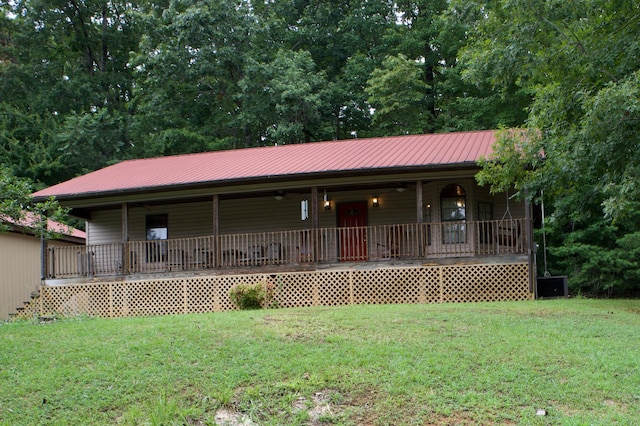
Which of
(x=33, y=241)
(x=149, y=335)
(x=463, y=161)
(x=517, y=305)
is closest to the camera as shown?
(x=149, y=335)

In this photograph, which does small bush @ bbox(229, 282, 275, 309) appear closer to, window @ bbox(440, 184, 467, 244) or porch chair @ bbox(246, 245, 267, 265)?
porch chair @ bbox(246, 245, 267, 265)

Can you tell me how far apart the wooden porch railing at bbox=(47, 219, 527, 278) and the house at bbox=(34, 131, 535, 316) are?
0.06 metres

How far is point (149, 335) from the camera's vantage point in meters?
10.7

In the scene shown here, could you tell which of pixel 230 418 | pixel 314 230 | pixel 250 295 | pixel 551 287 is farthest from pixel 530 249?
pixel 230 418

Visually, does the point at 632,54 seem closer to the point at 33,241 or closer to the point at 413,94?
the point at 413,94

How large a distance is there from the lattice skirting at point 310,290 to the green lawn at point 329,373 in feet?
13.8

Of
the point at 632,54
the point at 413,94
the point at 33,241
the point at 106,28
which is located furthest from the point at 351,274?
the point at 106,28

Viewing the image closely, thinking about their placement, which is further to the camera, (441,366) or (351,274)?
(351,274)

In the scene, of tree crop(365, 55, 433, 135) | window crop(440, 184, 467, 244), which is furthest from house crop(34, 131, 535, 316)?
tree crop(365, 55, 433, 135)

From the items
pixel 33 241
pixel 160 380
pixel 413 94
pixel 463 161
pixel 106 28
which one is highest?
pixel 106 28

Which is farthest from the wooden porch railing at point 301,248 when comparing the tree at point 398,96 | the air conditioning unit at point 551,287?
the tree at point 398,96

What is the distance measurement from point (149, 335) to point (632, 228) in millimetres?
14276

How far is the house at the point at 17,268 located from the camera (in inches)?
779

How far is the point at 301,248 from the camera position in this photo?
1855 centimetres
